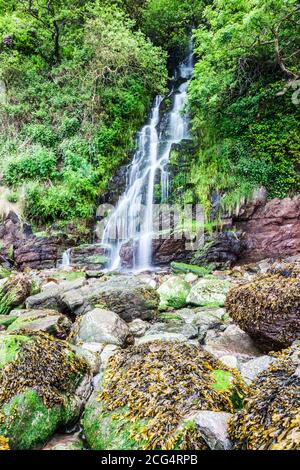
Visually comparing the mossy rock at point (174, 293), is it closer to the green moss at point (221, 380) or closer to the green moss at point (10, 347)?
the green moss at point (10, 347)

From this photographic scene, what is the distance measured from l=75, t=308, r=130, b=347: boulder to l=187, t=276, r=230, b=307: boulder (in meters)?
2.52

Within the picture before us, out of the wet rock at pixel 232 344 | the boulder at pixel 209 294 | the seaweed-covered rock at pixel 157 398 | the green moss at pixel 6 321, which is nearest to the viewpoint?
the seaweed-covered rock at pixel 157 398

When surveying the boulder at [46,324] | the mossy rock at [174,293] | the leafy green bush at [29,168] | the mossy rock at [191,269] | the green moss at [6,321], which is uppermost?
the leafy green bush at [29,168]

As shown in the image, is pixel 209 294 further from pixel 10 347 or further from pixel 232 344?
pixel 10 347

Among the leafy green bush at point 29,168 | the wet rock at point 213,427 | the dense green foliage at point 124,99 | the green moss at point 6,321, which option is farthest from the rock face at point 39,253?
the wet rock at point 213,427

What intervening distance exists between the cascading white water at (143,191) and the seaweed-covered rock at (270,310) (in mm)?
Answer: 6611

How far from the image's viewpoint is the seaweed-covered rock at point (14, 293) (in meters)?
6.44

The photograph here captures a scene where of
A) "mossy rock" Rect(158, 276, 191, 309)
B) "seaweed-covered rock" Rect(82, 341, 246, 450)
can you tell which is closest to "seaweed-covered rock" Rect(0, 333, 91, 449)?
"seaweed-covered rock" Rect(82, 341, 246, 450)

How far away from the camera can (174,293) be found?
6812 millimetres

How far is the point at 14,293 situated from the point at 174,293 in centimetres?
340

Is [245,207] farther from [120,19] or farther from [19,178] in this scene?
[120,19]

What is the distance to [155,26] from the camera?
19344mm

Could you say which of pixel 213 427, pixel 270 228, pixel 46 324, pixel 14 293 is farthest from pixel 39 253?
pixel 213 427

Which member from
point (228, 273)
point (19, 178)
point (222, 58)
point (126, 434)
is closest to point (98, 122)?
point (19, 178)
